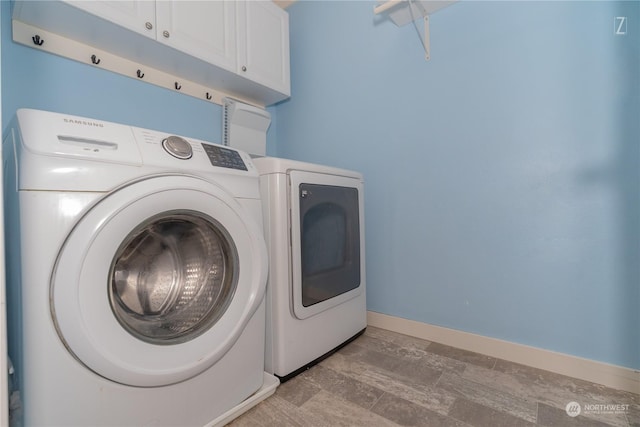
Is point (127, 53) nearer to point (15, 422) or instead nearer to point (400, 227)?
point (15, 422)

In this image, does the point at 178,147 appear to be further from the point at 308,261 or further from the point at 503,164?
the point at 503,164

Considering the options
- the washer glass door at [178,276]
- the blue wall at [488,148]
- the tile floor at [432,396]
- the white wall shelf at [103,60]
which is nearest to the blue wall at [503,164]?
the blue wall at [488,148]

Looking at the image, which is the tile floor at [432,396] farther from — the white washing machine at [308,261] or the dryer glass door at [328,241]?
the dryer glass door at [328,241]

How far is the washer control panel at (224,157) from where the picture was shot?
35.4 inches

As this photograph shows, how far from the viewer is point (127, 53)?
1.38m

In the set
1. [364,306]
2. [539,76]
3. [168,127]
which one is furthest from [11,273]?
[539,76]

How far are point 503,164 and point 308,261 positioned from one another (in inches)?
37.5

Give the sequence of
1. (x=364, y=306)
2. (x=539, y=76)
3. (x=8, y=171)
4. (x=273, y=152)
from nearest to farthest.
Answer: (x=8, y=171)
(x=539, y=76)
(x=364, y=306)
(x=273, y=152)

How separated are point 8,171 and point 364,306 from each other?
1423mm

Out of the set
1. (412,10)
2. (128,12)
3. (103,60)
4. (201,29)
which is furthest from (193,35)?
(412,10)

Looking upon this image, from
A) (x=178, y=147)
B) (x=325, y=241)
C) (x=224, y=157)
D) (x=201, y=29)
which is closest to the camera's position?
(x=178, y=147)

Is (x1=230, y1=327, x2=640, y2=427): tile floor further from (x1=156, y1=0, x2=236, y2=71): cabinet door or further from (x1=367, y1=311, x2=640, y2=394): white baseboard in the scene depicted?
(x1=156, y1=0, x2=236, y2=71): cabinet door

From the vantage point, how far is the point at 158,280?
900 mm

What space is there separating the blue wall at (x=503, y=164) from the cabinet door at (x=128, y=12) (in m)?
1.01
